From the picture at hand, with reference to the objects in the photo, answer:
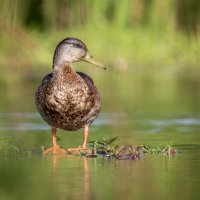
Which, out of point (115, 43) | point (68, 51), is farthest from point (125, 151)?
point (115, 43)

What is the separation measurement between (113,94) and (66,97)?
630cm

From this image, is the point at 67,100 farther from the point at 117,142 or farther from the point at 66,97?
the point at 117,142

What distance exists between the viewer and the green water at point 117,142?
6.73m

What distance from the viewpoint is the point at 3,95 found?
614 inches

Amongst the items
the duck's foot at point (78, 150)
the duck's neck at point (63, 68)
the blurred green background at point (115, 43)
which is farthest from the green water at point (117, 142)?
the duck's neck at point (63, 68)

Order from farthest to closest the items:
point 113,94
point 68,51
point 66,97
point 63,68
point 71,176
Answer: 1. point 113,94
2. point 68,51
3. point 63,68
4. point 66,97
5. point 71,176

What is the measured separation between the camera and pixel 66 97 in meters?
9.34

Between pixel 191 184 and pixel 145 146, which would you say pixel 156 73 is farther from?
pixel 191 184

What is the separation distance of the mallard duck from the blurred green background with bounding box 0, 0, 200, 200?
0.31 meters

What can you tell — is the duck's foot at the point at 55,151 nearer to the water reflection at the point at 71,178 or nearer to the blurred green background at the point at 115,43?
the water reflection at the point at 71,178

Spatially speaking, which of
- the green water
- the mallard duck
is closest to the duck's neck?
the mallard duck

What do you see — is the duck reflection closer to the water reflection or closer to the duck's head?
the water reflection

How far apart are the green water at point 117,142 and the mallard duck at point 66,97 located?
0.92 ft

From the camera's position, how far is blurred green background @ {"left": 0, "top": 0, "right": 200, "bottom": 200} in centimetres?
708
